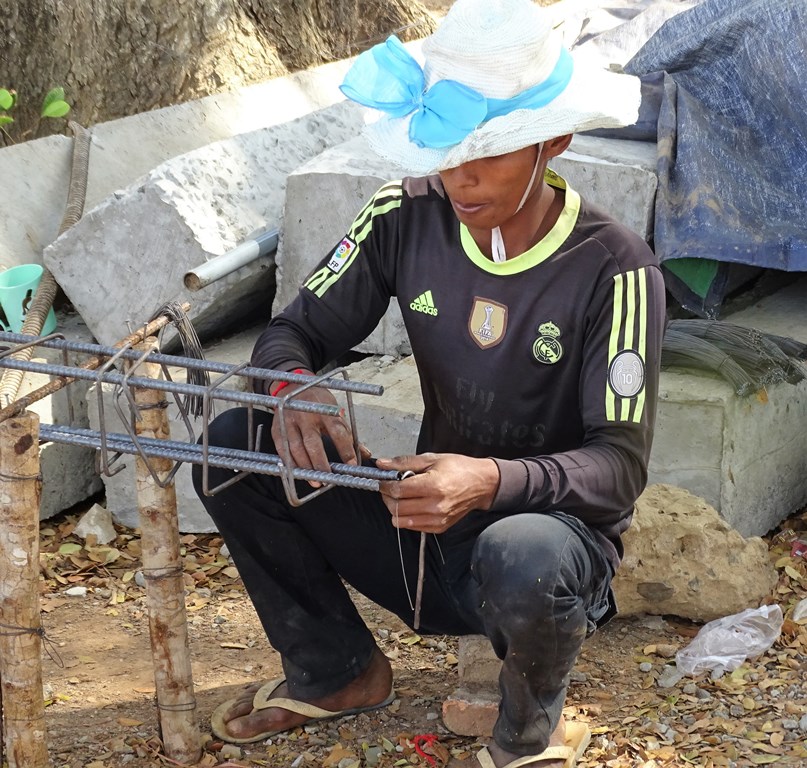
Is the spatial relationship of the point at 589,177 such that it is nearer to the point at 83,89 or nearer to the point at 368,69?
the point at 368,69

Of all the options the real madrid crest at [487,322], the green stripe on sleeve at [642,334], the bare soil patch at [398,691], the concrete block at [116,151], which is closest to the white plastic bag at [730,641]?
the bare soil patch at [398,691]

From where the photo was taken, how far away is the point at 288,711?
9.34 ft

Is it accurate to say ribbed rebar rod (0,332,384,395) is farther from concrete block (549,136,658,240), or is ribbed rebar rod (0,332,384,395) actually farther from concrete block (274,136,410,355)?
concrete block (549,136,658,240)

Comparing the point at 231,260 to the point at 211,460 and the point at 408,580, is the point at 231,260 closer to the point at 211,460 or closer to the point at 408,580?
the point at 408,580

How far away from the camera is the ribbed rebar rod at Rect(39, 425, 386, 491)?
7.12 feet

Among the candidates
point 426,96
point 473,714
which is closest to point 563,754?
point 473,714

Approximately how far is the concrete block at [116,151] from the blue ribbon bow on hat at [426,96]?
2539mm

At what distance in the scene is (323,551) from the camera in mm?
2746

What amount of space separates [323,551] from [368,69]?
111 centimetres

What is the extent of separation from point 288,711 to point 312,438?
2.63 feet

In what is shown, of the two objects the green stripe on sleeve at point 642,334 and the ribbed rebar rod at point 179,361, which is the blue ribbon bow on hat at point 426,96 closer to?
the green stripe on sleeve at point 642,334

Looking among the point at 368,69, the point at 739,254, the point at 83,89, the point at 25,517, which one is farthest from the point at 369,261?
the point at 83,89

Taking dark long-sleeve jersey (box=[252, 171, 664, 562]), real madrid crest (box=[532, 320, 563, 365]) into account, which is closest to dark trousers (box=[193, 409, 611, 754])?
dark long-sleeve jersey (box=[252, 171, 664, 562])

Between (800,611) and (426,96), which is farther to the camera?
(800,611)
